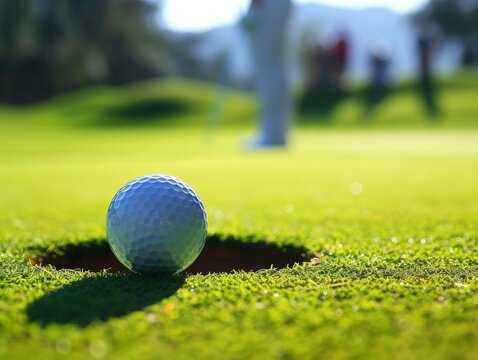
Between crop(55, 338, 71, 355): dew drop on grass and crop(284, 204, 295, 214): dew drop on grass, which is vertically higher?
crop(55, 338, 71, 355): dew drop on grass

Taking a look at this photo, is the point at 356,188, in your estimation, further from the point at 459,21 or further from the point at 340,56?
the point at 459,21

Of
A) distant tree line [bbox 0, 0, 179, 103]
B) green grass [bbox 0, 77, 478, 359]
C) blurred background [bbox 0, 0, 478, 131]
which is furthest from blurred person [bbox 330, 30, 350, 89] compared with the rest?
green grass [bbox 0, 77, 478, 359]

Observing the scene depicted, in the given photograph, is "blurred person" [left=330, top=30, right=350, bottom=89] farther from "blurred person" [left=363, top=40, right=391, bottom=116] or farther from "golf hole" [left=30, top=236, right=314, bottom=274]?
"golf hole" [left=30, top=236, right=314, bottom=274]

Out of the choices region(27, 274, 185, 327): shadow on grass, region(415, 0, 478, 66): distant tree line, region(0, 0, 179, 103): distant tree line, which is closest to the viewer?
region(27, 274, 185, 327): shadow on grass

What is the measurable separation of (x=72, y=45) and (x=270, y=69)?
28948 millimetres

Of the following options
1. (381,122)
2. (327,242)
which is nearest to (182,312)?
(327,242)

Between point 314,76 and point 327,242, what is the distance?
30190 millimetres

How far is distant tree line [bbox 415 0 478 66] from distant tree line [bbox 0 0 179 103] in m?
23.9

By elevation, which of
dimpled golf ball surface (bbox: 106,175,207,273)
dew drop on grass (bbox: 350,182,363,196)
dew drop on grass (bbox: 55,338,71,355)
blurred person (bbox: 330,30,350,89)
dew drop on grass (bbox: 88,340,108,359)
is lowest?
dew drop on grass (bbox: 350,182,363,196)

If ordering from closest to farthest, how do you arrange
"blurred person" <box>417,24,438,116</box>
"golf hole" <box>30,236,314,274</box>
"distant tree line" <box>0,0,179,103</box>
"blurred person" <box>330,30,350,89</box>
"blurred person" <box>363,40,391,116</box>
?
1. "golf hole" <box>30,236,314,274</box>
2. "blurred person" <box>417,24,438,116</box>
3. "blurred person" <box>363,40,391,116</box>
4. "blurred person" <box>330,30,350,89</box>
5. "distant tree line" <box>0,0,179,103</box>

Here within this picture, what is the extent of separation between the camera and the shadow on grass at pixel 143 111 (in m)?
26.9

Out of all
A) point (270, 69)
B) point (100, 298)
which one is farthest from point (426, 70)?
point (100, 298)

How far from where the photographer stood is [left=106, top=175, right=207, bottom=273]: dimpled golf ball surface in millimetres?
2447

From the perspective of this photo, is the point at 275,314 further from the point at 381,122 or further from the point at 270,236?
the point at 381,122
